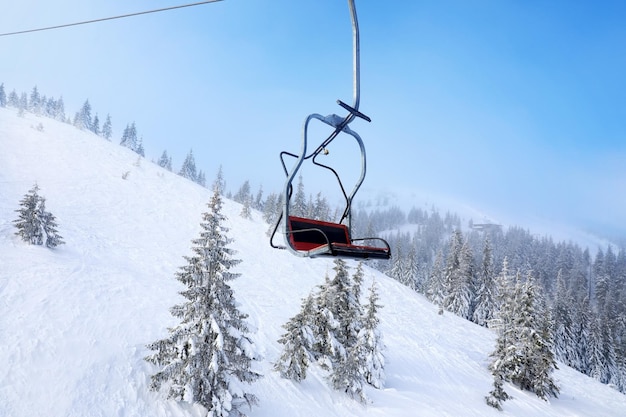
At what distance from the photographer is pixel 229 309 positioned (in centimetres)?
1041

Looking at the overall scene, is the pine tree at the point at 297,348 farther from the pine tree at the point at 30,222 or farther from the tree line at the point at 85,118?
the tree line at the point at 85,118

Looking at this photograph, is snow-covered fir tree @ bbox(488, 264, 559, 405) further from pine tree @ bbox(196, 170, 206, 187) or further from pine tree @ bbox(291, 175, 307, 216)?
pine tree @ bbox(196, 170, 206, 187)

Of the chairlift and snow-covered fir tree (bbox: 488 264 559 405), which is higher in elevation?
the chairlift

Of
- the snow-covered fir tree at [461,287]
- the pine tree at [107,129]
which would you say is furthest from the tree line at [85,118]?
the snow-covered fir tree at [461,287]

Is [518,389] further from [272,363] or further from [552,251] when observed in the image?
[552,251]

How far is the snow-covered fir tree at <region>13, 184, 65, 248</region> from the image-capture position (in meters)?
17.6

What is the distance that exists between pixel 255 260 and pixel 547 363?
26.7 m

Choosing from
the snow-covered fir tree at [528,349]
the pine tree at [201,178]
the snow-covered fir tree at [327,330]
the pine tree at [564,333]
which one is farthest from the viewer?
the pine tree at [201,178]

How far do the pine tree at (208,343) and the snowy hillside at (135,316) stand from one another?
0.93m

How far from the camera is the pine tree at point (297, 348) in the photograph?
15.3 meters

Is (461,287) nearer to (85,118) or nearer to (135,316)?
(135,316)

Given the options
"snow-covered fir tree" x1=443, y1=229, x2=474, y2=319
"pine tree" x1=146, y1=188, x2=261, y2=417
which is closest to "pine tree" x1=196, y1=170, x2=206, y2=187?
"snow-covered fir tree" x1=443, y1=229, x2=474, y2=319

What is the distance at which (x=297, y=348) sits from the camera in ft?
50.6

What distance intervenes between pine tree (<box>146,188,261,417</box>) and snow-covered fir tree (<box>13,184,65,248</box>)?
13.4 meters
